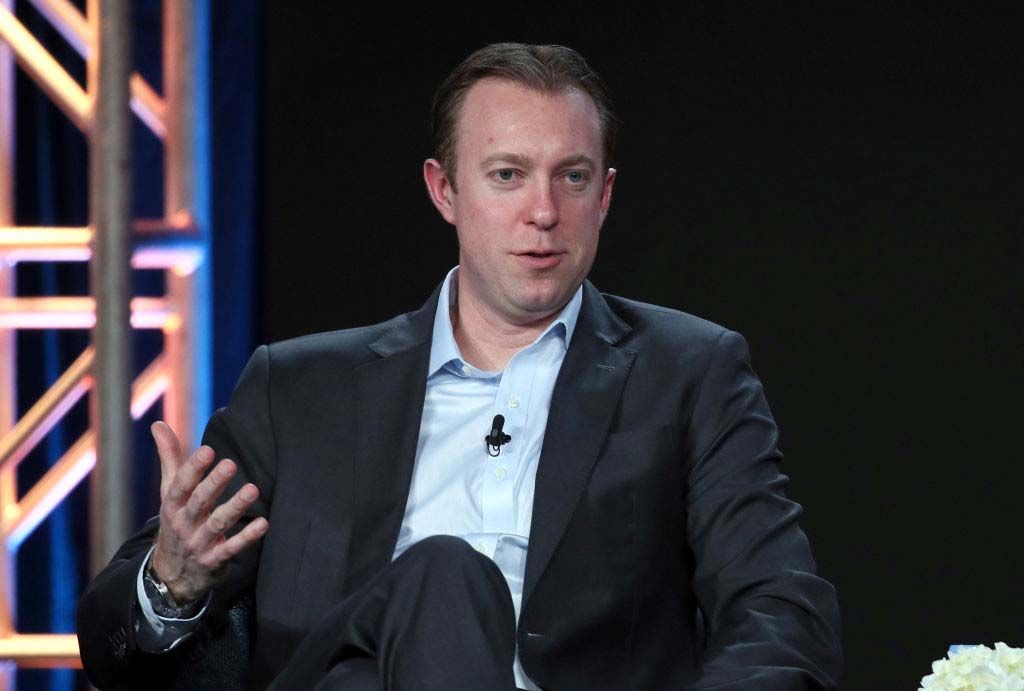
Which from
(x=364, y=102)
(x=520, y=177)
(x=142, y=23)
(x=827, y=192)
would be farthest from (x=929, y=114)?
(x=142, y=23)

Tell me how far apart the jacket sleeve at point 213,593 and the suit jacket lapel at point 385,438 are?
6.1 inches

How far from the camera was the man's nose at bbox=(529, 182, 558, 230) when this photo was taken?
7.18 ft

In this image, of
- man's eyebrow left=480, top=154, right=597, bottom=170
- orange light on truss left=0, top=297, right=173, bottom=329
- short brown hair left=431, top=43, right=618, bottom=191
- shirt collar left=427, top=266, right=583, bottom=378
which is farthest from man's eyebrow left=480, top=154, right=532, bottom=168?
orange light on truss left=0, top=297, right=173, bottom=329

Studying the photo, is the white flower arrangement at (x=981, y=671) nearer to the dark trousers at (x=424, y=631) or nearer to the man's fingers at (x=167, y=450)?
the dark trousers at (x=424, y=631)

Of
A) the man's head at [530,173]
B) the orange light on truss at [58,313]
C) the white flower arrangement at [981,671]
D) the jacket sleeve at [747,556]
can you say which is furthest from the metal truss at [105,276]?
the white flower arrangement at [981,671]

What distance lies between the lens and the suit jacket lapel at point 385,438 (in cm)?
218

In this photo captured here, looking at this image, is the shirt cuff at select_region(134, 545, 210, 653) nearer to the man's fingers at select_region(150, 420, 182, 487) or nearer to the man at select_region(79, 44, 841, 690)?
the man at select_region(79, 44, 841, 690)

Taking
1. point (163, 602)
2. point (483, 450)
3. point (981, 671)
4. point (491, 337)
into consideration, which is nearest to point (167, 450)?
point (163, 602)

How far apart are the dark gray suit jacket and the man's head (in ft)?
0.45

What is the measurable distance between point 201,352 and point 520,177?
151cm

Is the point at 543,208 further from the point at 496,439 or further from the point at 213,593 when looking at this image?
the point at 213,593

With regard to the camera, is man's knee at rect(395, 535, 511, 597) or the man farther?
the man

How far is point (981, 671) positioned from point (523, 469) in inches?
30.8

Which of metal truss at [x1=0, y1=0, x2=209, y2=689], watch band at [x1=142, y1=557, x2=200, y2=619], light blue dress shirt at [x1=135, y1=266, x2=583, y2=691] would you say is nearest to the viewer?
watch band at [x1=142, y1=557, x2=200, y2=619]
